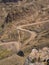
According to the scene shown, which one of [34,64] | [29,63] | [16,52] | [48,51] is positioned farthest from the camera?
[16,52]

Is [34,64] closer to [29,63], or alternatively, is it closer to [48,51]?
[29,63]

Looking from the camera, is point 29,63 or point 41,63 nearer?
point 41,63

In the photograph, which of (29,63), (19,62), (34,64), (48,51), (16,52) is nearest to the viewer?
(34,64)

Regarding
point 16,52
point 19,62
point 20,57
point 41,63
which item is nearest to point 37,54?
point 41,63

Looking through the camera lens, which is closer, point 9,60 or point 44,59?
point 44,59

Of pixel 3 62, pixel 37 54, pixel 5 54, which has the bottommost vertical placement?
pixel 5 54

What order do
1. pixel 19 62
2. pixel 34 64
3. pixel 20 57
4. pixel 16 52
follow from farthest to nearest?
pixel 16 52 → pixel 20 57 → pixel 19 62 → pixel 34 64

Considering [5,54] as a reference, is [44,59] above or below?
above

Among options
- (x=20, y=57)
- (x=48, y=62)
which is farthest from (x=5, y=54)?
(x=48, y=62)

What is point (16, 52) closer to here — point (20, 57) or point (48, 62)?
point (20, 57)
